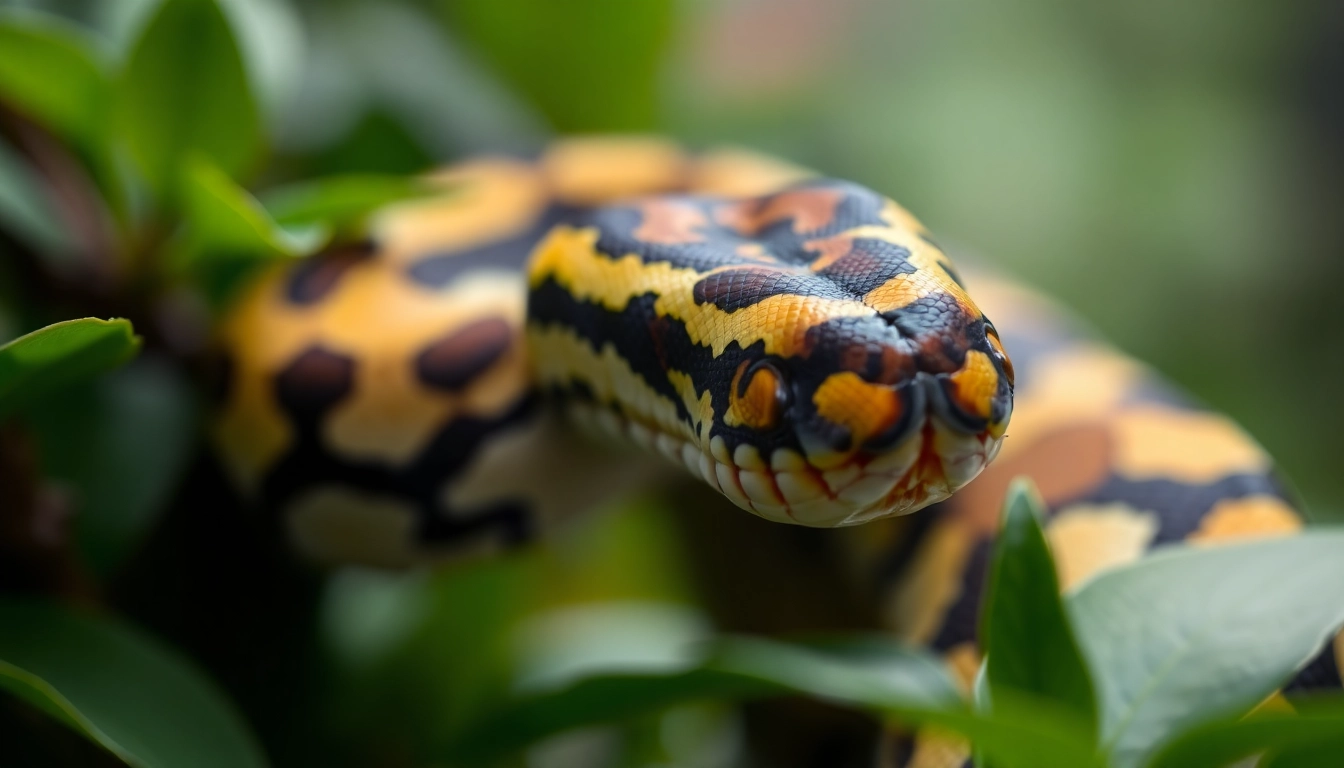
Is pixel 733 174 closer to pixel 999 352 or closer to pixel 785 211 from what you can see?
pixel 785 211

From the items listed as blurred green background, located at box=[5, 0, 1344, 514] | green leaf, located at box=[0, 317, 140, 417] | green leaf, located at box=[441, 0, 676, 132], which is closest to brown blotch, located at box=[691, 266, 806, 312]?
green leaf, located at box=[0, 317, 140, 417]

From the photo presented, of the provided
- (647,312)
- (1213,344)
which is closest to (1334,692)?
(647,312)

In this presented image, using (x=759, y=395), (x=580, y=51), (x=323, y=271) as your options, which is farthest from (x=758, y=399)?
(x=580, y=51)

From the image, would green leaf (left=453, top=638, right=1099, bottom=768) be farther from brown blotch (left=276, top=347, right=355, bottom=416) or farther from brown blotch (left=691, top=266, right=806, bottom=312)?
brown blotch (left=276, top=347, right=355, bottom=416)

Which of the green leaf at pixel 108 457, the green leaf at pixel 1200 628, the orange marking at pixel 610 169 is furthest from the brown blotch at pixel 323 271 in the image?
the green leaf at pixel 1200 628

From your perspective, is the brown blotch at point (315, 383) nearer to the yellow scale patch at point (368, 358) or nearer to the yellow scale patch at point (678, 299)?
the yellow scale patch at point (368, 358)

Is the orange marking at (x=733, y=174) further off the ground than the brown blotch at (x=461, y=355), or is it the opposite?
the orange marking at (x=733, y=174)
